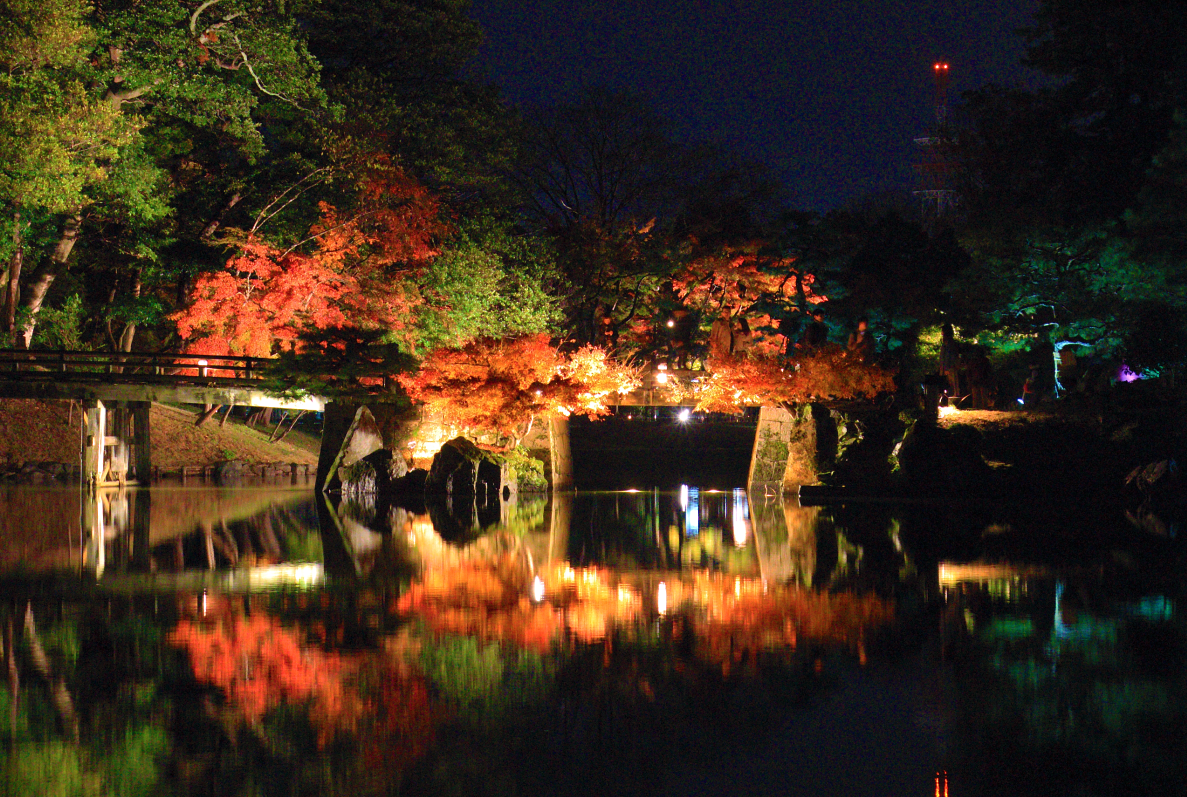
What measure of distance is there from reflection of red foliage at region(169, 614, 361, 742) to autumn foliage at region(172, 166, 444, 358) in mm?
17819

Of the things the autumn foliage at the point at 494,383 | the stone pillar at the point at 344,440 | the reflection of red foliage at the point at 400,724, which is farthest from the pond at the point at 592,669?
the stone pillar at the point at 344,440

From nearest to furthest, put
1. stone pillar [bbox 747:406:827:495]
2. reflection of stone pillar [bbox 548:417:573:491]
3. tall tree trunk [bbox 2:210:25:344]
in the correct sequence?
stone pillar [bbox 747:406:827:495] → tall tree trunk [bbox 2:210:25:344] → reflection of stone pillar [bbox 548:417:573:491]

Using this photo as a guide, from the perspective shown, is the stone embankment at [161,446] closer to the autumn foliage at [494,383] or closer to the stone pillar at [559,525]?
the autumn foliage at [494,383]

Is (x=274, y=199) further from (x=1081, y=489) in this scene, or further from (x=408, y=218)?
(x=1081, y=489)

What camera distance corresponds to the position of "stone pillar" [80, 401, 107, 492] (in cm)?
2912

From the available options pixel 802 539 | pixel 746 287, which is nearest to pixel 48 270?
pixel 746 287

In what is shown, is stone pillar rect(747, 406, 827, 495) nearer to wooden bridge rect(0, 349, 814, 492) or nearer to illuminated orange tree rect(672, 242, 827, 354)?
wooden bridge rect(0, 349, 814, 492)

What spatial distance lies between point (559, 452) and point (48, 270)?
13859mm

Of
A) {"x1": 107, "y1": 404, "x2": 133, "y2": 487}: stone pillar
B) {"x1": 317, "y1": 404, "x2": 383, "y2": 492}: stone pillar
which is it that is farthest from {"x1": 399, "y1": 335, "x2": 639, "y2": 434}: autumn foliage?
{"x1": 107, "y1": 404, "x2": 133, "y2": 487}: stone pillar

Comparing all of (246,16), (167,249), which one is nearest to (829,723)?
(246,16)

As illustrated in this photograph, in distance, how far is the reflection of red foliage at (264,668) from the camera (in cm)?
760

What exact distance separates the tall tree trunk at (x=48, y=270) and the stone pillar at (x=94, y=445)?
2.65m

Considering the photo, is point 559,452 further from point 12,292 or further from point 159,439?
point 159,439

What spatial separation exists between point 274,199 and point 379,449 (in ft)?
23.5
